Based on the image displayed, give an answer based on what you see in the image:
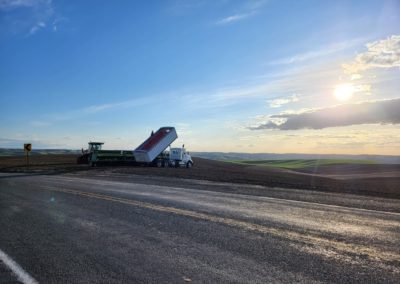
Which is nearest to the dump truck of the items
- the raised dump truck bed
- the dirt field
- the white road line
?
the raised dump truck bed

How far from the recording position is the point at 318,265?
5.20 m

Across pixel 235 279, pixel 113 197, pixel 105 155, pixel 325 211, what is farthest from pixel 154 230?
pixel 105 155

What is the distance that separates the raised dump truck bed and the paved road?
88.5ft

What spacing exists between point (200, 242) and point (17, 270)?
270cm

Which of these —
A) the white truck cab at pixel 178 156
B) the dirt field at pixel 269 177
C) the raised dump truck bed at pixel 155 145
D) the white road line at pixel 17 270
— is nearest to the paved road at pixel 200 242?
the white road line at pixel 17 270

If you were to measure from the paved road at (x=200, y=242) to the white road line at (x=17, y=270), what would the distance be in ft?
0.19

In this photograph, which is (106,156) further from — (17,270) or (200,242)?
(17,270)

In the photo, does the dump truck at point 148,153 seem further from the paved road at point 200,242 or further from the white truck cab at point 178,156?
the paved road at point 200,242

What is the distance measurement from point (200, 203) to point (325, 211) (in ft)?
11.3

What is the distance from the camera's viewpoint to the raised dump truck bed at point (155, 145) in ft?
126

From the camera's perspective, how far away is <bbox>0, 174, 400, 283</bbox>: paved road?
16.2 feet

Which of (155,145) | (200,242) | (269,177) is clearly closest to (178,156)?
(155,145)

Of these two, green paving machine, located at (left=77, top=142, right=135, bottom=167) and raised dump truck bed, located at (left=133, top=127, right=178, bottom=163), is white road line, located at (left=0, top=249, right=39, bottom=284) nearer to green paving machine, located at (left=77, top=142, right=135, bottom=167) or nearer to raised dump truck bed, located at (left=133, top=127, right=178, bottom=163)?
raised dump truck bed, located at (left=133, top=127, right=178, bottom=163)

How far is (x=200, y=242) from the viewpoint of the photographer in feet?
21.6
